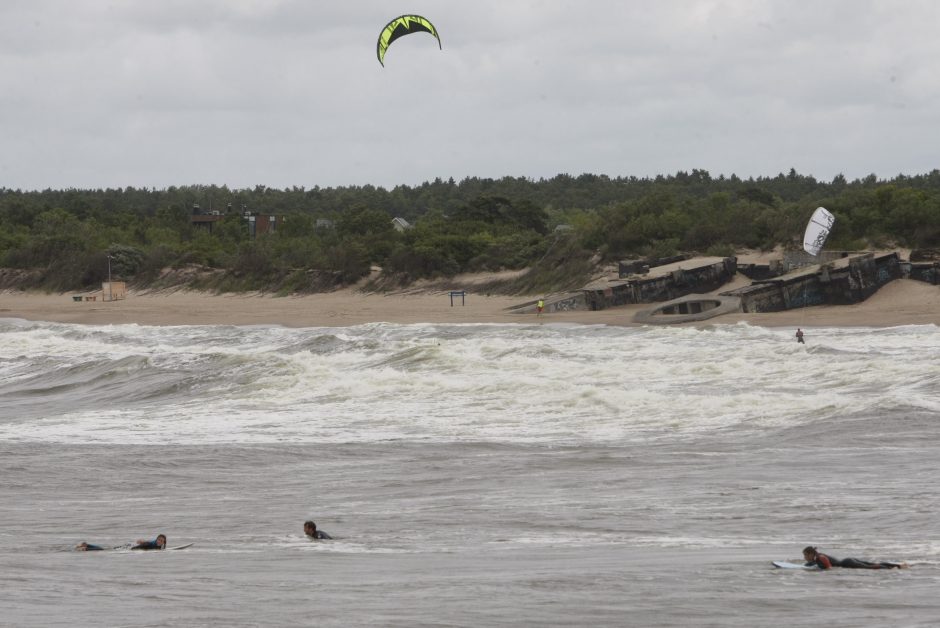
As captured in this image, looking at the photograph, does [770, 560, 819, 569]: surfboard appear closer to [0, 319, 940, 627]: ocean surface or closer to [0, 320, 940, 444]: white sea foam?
[0, 319, 940, 627]: ocean surface

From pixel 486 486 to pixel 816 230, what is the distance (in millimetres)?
24299

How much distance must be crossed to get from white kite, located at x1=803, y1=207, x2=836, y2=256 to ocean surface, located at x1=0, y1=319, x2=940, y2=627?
705 centimetres

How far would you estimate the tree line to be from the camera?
47.6 metres

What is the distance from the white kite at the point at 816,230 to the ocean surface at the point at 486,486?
Result: 23.1ft

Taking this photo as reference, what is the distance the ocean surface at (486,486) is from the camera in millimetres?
8836

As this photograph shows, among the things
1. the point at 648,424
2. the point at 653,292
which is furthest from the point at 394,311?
the point at 648,424

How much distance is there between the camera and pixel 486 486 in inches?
555

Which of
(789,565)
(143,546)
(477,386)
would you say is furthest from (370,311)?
(789,565)

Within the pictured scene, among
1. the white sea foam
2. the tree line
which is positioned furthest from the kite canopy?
the tree line

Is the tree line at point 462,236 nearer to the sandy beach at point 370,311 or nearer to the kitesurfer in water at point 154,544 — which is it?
the sandy beach at point 370,311

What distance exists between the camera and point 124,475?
15797mm

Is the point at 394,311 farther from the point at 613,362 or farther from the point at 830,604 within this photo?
the point at 830,604

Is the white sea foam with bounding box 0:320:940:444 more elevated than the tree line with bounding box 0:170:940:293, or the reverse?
the tree line with bounding box 0:170:940:293

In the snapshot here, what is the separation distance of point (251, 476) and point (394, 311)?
1165 inches
